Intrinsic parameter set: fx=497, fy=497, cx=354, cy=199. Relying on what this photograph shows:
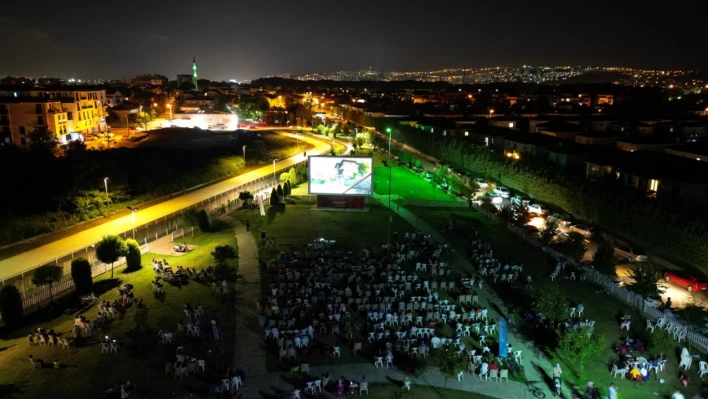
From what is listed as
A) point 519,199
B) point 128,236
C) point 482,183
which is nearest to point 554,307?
point 519,199

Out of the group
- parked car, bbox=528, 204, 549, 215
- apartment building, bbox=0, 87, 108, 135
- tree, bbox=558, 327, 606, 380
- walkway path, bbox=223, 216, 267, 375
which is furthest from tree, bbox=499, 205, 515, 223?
apartment building, bbox=0, 87, 108, 135

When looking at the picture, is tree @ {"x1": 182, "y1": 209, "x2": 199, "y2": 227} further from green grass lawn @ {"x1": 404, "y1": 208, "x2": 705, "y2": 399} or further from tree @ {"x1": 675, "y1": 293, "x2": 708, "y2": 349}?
tree @ {"x1": 675, "y1": 293, "x2": 708, "y2": 349}

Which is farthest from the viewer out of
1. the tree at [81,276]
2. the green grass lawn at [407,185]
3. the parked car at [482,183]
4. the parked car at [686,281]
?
the parked car at [482,183]

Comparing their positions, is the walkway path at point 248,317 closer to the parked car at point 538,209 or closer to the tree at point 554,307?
the tree at point 554,307

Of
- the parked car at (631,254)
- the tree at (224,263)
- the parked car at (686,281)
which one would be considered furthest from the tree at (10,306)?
the parked car at (631,254)

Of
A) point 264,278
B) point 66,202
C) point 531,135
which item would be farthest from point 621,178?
point 66,202

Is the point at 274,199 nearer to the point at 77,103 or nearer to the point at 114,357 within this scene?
the point at 114,357

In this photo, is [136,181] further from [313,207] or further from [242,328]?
[242,328]
